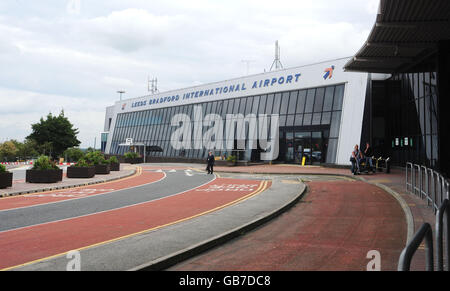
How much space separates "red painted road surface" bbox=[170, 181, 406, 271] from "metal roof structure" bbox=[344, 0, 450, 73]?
6.79 metres

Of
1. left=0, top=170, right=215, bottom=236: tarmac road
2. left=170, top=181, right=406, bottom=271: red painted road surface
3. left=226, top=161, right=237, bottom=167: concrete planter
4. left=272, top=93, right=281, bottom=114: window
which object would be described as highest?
left=272, top=93, right=281, bottom=114: window

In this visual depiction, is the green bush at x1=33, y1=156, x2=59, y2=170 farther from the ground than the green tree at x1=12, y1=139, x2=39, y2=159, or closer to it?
farther from the ground

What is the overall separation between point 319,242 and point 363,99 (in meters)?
25.8

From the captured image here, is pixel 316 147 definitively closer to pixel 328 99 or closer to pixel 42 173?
pixel 328 99

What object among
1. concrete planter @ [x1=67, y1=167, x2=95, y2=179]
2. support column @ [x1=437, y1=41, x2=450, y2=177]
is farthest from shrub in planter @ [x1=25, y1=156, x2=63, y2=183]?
support column @ [x1=437, y1=41, x2=450, y2=177]

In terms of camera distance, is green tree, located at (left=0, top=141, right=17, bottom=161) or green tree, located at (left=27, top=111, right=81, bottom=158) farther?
green tree, located at (left=27, top=111, right=81, bottom=158)

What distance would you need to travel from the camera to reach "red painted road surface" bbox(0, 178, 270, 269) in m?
6.77

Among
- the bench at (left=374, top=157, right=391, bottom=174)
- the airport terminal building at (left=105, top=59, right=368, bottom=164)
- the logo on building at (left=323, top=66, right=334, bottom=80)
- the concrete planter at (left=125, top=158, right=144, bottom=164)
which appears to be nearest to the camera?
the bench at (left=374, top=157, right=391, bottom=174)

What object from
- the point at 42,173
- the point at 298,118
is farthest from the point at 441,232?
the point at 298,118

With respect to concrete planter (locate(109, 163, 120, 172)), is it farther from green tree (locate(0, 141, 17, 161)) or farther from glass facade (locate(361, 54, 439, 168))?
green tree (locate(0, 141, 17, 161))

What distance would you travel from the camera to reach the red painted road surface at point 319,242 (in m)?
6.03
